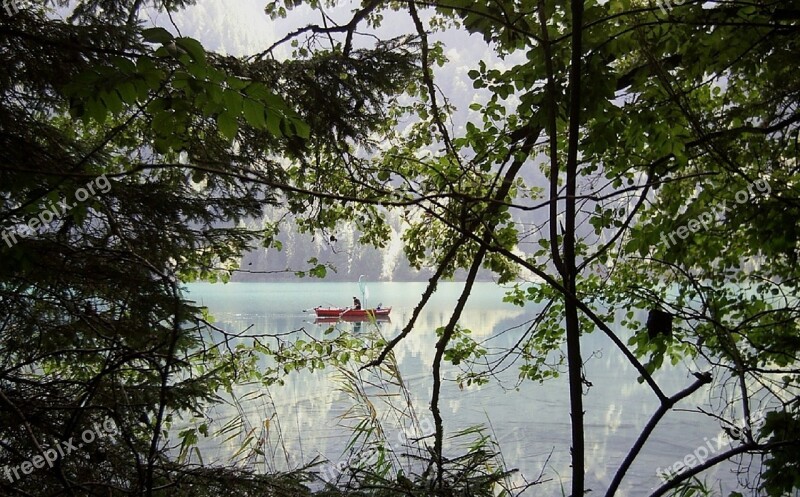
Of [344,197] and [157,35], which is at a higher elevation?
[157,35]

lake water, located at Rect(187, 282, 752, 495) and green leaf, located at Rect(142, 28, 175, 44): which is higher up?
green leaf, located at Rect(142, 28, 175, 44)

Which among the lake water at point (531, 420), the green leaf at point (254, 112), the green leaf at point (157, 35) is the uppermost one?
the green leaf at point (157, 35)

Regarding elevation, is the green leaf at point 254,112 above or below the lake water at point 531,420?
above

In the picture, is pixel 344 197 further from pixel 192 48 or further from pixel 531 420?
pixel 531 420

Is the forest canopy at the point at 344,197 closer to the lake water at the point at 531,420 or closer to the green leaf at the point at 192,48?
the green leaf at the point at 192,48

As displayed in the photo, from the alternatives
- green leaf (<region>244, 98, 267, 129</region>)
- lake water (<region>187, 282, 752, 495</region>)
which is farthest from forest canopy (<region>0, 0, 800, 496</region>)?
lake water (<region>187, 282, 752, 495</region>)

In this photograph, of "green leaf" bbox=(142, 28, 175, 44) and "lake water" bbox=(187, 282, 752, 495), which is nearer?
"green leaf" bbox=(142, 28, 175, 44)

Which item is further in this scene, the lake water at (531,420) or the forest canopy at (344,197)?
the lake water at (531,420)

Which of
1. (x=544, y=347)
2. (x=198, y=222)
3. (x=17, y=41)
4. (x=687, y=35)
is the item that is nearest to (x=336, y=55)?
(x=198, y=222)

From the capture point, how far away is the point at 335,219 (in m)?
5.01

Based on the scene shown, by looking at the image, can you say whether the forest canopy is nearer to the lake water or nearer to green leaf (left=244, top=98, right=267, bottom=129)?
green leaf (left=244, top=98, right=267, bottom=129)

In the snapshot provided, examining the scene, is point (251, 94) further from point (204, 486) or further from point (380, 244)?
point (380, 244)

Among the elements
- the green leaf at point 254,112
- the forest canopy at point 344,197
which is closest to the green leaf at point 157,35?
the forest canopy at point 344,197

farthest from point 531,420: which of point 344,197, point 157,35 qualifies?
point 344,197
